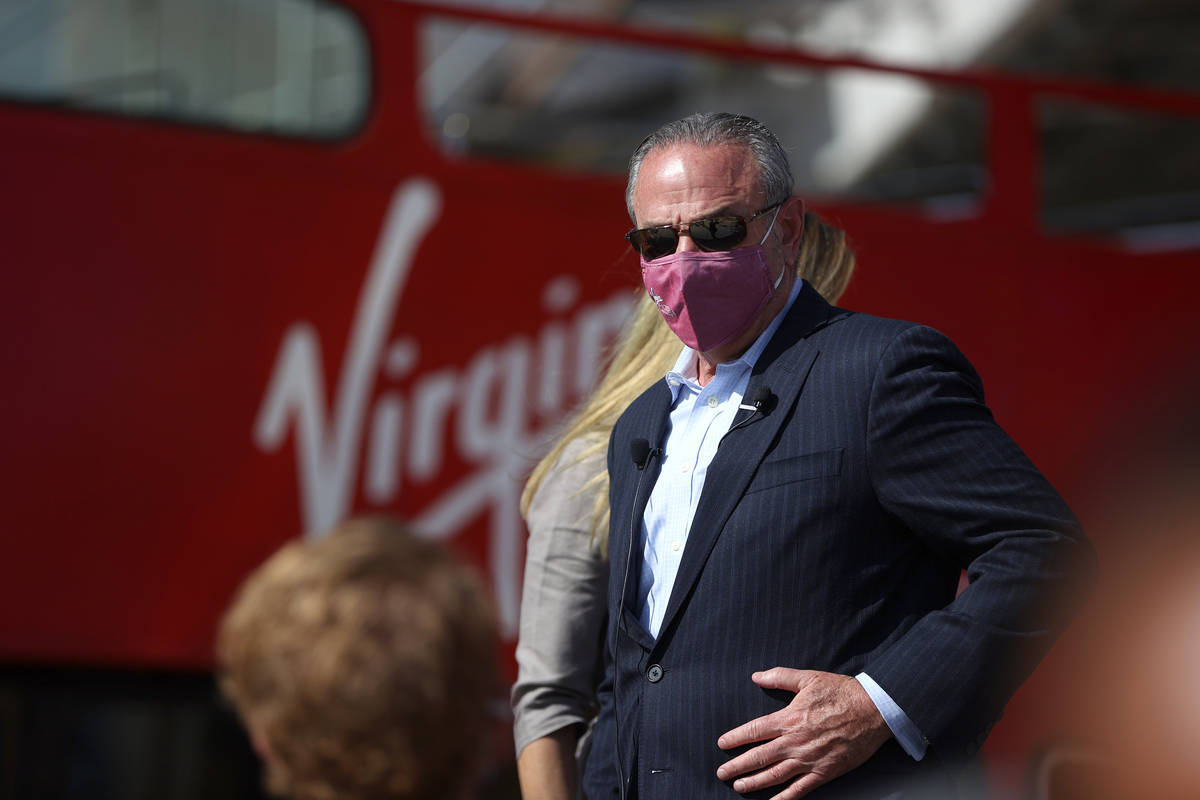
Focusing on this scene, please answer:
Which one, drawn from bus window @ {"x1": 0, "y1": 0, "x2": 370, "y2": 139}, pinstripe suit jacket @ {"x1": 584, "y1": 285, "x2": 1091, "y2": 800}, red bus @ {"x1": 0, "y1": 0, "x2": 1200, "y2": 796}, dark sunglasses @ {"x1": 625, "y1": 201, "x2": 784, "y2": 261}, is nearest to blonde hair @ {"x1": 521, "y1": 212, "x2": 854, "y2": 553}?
dark sunglasses @ {"x1": 625, "y1": 201, "x2": 784, "y2": 261}

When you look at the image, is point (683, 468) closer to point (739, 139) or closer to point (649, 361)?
point (649, 361)

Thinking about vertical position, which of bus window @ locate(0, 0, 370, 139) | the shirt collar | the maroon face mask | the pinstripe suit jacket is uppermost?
bus window @ locate(0, 0, 370, 139)

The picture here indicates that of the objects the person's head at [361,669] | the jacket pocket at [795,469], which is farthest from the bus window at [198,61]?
the person's head at [361,669]

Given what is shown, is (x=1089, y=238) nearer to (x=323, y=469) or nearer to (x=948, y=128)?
(x=948, y=128)

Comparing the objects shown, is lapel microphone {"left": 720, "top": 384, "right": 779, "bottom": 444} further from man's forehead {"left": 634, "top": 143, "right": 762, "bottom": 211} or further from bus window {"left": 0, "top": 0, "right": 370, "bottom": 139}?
bus window {"left": 0, "top": 0, "right": 370, "bottom": 139}

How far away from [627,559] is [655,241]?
17.8 inches

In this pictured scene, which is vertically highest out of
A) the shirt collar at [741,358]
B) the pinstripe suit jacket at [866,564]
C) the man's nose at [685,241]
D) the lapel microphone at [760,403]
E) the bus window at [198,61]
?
the bus window at [198,61]

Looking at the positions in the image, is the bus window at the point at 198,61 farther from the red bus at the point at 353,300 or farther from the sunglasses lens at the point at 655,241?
the sunglasses lens at the point at 655,241

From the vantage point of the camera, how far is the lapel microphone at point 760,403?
170 centimetres

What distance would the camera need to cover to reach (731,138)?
1.79m

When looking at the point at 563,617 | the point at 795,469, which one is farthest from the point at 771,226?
the point at 563,617

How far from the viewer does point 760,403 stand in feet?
5.60

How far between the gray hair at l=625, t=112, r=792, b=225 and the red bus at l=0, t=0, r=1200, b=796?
1662 millimetres

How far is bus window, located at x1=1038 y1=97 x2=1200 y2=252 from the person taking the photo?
462cm
